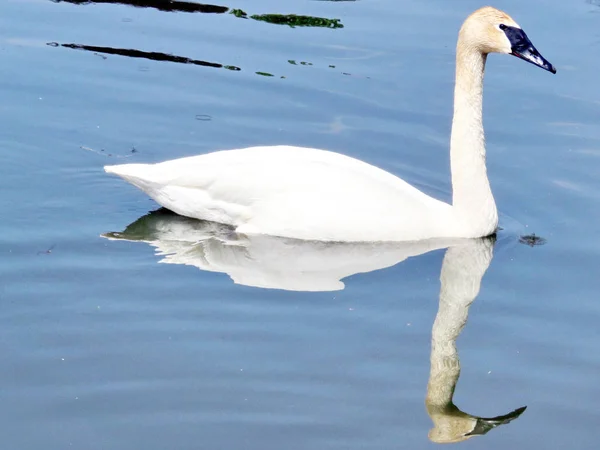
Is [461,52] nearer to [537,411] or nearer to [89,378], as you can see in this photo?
[537,411]

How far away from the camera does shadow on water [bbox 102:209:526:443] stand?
7.88 m

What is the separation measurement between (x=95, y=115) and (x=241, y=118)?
1.15 metres

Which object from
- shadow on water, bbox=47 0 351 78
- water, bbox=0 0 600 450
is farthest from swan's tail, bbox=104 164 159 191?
shadow on water, bbox=47 0 351 78

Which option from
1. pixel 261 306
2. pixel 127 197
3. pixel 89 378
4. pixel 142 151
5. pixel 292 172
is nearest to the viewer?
pixel 89 378

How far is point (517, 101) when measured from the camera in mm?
11258

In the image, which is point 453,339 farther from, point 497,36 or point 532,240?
point 497,36

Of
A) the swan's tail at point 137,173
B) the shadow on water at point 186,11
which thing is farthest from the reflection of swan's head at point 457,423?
the shadow on water at point 186,11

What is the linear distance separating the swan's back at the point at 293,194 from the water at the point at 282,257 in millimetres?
142

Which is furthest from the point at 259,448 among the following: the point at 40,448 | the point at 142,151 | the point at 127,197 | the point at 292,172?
the point at 142,151

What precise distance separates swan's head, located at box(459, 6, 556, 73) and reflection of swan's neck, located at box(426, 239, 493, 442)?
4.23 feet

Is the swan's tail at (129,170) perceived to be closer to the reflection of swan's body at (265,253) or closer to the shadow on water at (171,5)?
the reflection of swan's body at (265,253)

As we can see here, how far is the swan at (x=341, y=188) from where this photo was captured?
338 inches

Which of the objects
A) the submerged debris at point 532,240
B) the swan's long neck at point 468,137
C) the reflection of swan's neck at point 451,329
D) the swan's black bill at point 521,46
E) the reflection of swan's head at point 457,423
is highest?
the swan's black bill at point 521,46

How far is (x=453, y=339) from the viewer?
24.1 ft
